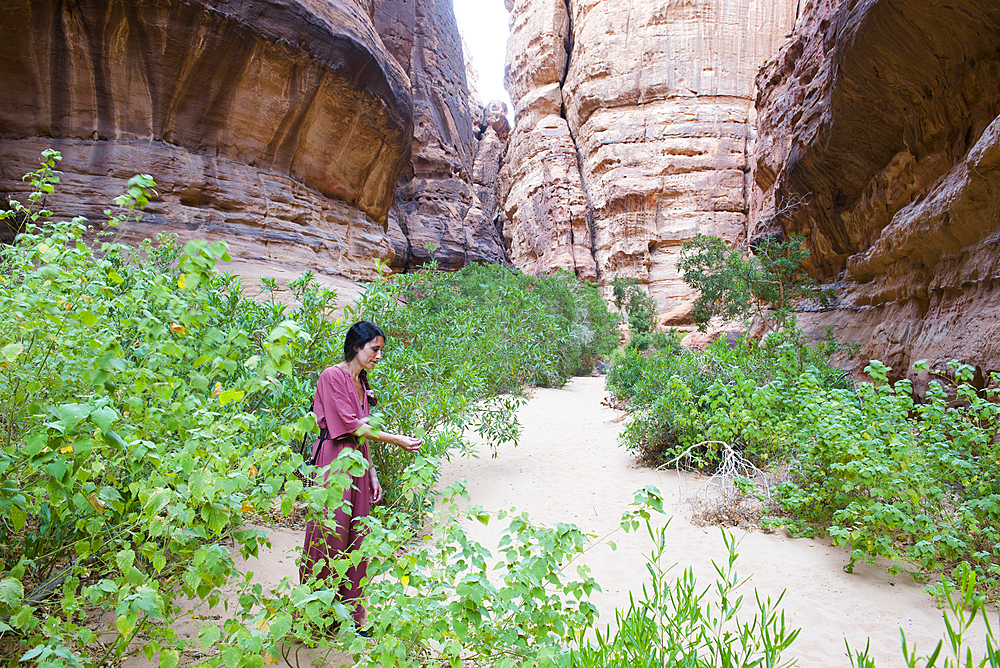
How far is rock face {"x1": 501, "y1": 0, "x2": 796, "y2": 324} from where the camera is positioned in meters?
25.9

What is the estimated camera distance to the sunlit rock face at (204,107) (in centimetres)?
973

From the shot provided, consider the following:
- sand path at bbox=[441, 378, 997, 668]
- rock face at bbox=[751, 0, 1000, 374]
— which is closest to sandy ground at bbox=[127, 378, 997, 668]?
sand path at bbox=[441, 378, 997, 668]

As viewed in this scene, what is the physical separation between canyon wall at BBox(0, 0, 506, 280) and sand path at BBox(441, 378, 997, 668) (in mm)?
7951

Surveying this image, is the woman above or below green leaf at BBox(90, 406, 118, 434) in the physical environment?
below

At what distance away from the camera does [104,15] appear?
9602 millimetres

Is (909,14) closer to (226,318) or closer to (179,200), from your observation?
(226,318)

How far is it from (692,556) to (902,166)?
7.57 metres

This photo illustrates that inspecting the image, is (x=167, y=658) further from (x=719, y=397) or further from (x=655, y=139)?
(x=655, y=139)

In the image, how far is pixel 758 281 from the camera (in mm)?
12859

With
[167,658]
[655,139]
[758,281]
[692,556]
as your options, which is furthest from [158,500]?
[655,139]

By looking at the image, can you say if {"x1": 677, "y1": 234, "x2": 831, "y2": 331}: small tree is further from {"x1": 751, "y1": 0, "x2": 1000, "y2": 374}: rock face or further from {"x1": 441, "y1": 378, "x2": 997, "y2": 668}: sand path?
{"x1": 441, "y1": 378, "x2": 997, "y2": 668}: sand path

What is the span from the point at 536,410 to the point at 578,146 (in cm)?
2356

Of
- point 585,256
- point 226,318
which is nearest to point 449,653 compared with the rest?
point 226,318

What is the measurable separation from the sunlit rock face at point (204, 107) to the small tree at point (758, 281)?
35.7 ft
